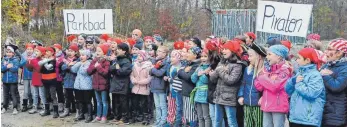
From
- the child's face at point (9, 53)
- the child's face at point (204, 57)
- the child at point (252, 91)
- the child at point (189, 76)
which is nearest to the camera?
the child at point (252, 91)

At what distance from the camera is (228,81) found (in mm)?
6672

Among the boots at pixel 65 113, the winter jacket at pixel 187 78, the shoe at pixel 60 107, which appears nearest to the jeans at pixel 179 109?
the winter jacket at pixel 187 78

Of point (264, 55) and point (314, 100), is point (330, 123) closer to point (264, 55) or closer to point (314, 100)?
point (314, 100)

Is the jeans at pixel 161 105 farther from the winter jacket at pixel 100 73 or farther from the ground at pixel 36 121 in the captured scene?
the winter jacket at pixel 100 73

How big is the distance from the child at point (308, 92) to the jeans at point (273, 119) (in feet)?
1.48

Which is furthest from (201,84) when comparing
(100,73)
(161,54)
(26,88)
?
(26,88)

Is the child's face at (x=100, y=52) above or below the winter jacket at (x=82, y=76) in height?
above

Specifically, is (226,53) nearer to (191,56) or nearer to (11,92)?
(191,56)

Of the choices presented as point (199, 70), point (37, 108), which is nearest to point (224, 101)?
point (199, 70)

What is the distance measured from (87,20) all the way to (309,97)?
703cm

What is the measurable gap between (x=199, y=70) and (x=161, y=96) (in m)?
1.34

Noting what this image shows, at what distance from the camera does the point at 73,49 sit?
9508mm

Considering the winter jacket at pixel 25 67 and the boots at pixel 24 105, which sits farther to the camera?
the boots at pixel 24 105

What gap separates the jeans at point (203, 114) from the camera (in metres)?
7.40
